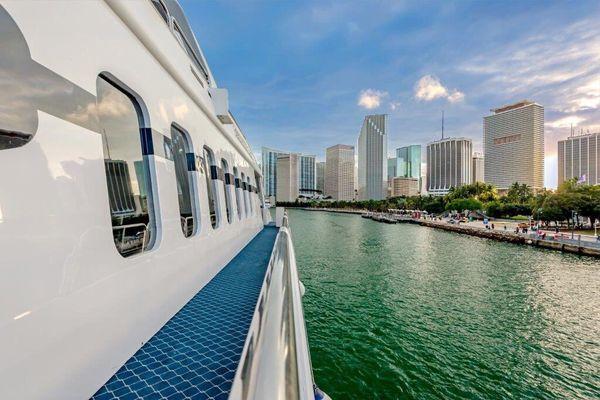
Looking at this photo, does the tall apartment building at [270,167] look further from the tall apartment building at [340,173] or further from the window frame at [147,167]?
the window frame at [147,167]

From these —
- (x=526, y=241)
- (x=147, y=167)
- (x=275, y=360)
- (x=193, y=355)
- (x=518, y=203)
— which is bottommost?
(x=526, y=241)

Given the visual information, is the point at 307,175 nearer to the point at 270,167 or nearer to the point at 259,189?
the point at 270,167

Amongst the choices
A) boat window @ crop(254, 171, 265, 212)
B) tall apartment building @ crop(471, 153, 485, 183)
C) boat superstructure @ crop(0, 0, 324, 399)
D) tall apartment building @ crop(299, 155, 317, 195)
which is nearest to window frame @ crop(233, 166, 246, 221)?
boat superstructure @ crop(0, 0, 324, 399)

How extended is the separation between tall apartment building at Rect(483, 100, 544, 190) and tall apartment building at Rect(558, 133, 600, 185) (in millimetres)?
7159

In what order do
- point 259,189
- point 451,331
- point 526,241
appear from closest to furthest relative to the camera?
point 451,331, point 259,189, point 526,241

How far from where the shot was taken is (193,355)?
257 cm

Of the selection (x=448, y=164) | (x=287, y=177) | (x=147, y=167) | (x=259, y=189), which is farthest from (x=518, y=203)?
(x=448, y=164)

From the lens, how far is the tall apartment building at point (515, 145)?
127 meters

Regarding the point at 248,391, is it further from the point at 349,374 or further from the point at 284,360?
the point at 349,374

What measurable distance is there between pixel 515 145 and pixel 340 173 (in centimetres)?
8541

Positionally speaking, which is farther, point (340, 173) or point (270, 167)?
point (340, 173)

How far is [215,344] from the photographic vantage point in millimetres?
2758

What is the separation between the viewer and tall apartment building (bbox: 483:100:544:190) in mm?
127125

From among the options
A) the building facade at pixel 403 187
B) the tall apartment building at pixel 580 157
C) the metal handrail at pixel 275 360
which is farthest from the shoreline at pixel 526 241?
the building facade at pixel 403 187
